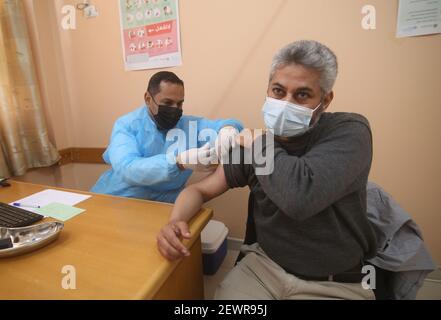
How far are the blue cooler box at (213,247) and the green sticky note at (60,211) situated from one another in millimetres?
841

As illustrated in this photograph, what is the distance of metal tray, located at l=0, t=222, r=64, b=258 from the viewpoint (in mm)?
700

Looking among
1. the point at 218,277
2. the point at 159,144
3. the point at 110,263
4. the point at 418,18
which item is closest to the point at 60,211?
the point at 110,263

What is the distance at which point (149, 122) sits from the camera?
1377 mm

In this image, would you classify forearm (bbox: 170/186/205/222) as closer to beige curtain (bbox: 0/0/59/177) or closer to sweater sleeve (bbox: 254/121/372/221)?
sweater sleeve (bbox: 254/121/372/221)

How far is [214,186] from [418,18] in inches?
51.7

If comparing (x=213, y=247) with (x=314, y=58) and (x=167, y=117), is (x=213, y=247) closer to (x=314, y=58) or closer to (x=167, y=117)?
(x=167, y=117)

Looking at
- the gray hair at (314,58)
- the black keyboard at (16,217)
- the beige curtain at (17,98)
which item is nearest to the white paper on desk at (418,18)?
the gray hair at (314,58)

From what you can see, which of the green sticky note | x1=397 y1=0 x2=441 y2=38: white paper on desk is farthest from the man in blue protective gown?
x1=397 y1=0 x2=441 y2=38: white paper on desk

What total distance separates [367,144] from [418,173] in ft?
2.90

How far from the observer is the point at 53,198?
3.67 feet

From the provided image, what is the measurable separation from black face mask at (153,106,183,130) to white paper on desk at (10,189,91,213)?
1.70 ft

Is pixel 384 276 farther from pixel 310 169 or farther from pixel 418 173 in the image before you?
pixel 418 173

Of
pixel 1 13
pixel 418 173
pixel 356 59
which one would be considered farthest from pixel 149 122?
pixel 418 173

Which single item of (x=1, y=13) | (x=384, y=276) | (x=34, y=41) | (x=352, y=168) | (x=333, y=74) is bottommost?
(x=384, y=276)
